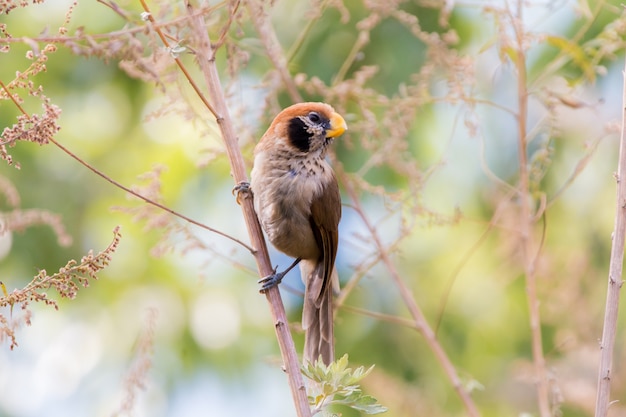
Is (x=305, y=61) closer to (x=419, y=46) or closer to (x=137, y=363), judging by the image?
(x=419, y=46)

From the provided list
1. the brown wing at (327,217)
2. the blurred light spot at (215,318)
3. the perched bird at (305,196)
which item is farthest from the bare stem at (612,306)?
the blurred light spot at (215,318)

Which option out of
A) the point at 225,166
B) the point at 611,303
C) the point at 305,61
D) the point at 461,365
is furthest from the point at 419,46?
the point at 611,303

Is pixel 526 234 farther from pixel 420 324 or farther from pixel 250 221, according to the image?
pixel 250 221

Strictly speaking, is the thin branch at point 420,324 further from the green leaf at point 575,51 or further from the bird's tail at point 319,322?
the green leaf at point 575,51

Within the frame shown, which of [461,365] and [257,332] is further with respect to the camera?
[257,332]

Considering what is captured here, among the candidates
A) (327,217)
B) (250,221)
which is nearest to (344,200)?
(327,217)

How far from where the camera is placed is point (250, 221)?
242 cm

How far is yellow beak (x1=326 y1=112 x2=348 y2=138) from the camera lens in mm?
3130

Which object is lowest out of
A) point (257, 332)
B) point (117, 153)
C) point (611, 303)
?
point (611, 303)

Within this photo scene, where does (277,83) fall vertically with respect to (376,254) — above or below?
above

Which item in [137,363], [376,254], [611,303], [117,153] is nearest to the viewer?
[611,303]

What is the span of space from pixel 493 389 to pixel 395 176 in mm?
1408

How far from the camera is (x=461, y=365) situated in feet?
17.6

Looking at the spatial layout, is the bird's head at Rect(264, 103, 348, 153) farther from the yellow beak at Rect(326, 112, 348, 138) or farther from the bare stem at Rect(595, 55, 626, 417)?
the bare stem at Rect(595, 55, 626, 417)
